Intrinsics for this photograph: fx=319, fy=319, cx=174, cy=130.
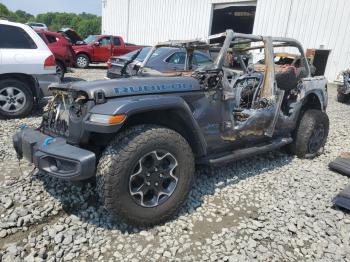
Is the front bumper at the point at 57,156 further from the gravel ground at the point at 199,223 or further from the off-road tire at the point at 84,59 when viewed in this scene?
the off-road tire at the point at 84,59

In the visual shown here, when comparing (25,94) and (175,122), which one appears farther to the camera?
(25,94)

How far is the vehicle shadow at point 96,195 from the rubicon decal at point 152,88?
1.23 m

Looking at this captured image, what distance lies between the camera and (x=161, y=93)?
3137 mm

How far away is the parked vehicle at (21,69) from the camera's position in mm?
6056

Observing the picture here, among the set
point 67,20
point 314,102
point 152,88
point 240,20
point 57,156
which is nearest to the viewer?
point 57,156

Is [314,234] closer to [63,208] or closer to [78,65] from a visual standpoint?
[63,208]

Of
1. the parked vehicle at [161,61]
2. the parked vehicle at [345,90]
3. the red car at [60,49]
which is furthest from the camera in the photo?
the red car at [60,49]

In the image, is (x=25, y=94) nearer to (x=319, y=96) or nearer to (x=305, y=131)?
(x=305, y=131)

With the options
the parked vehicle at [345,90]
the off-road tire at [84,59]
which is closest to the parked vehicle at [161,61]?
the off-road tire at [84,59]

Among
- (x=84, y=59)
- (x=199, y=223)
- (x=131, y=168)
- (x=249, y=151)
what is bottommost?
Answer: (x=199, y=223)

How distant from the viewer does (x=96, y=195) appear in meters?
3.49

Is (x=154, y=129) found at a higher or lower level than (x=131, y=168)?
higher

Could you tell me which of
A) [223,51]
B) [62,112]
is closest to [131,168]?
[62,112]

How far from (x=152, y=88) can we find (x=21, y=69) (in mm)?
4129
